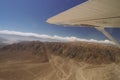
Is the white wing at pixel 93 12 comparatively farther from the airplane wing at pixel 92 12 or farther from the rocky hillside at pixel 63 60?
the rocky hillside at pixel 63 60

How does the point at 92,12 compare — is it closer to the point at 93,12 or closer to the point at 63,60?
the point at 93,12

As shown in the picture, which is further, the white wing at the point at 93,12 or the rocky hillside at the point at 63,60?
the rocky hillside at the point at 63,60

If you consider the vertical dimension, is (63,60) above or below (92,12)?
below

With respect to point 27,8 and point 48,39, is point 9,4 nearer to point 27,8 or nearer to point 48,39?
point 27,8

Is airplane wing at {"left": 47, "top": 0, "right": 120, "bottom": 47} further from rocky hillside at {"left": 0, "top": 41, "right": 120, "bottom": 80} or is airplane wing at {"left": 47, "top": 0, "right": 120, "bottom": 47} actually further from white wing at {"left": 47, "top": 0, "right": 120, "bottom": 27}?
rocky hillside at {"left": 0, "top": 41, "right": 120, "bottom": 80}

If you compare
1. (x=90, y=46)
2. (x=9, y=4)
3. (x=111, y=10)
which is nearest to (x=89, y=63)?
(x=90, y=46)

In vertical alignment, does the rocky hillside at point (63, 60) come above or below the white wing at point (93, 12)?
below

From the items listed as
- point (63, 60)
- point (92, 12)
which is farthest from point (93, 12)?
point (63, 60)

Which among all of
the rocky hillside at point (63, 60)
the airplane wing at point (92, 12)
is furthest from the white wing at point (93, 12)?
the rocky hillside at point (63, 60)
